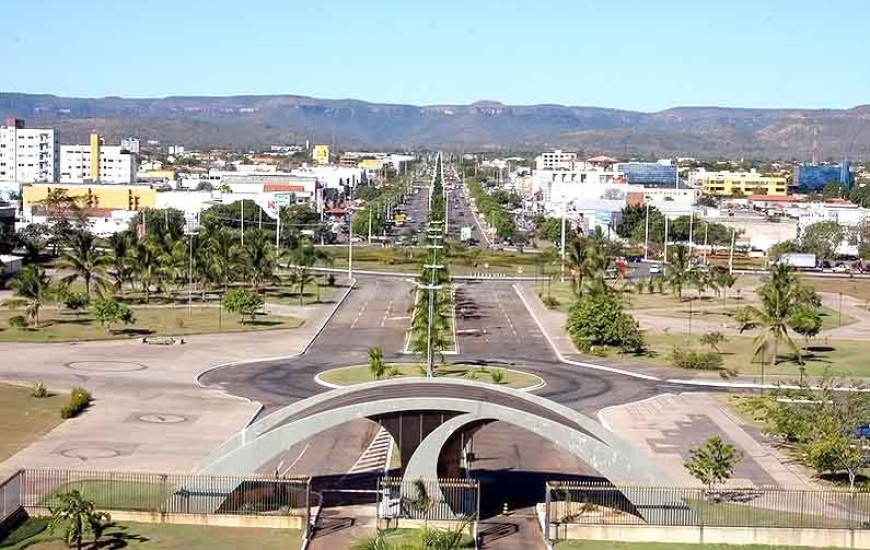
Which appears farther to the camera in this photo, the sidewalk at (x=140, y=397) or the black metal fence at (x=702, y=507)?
the sidewalk at (x=140, y=397)

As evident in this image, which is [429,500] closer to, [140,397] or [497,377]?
[140,397]

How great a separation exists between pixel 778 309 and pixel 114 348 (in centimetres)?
2822

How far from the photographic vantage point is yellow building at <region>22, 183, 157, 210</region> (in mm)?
142250

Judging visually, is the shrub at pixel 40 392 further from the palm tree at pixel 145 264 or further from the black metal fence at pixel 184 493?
the palm tree at pixel 145 264

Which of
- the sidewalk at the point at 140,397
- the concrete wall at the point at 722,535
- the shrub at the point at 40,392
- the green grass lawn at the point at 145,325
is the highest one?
the concrete wall at the point at 722,535

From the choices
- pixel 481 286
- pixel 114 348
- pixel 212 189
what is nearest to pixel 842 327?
pixel 481 286

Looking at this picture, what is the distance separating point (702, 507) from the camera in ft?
106

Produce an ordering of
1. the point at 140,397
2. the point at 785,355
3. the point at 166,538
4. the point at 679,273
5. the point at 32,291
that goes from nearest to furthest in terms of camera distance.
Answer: the point at 166,538 → the point at 140,397 → the point at 785,355 → the point at 32,291 → the point at 679,273

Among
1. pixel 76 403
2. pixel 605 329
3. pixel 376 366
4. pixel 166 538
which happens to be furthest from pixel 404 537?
pixel 605 329

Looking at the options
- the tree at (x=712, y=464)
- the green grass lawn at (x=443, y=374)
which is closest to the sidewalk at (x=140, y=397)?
the green grass lawn at (x=443, y=374)

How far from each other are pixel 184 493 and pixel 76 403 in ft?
50.7

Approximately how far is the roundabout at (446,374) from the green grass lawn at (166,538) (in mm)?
21131

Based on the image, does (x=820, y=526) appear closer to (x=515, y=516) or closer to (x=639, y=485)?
(x=639, y=485)

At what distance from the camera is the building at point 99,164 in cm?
18888
